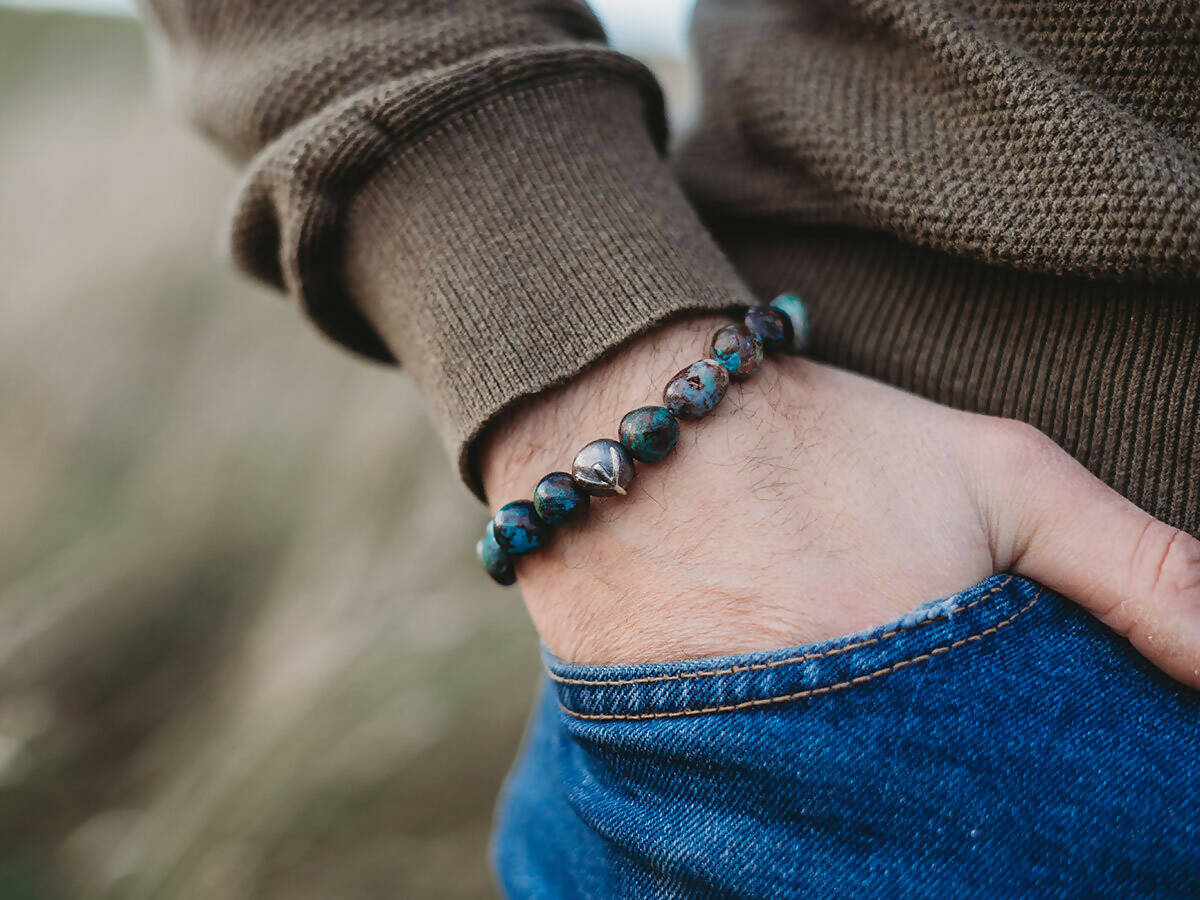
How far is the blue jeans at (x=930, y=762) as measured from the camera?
0.66 meters

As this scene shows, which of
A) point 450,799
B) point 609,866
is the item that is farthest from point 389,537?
point 609,866

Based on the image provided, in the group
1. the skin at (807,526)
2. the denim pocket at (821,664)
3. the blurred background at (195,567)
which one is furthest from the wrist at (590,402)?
the blurred background at (195,567)

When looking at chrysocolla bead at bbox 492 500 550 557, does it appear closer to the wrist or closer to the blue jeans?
the wrist

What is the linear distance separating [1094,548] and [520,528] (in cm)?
55

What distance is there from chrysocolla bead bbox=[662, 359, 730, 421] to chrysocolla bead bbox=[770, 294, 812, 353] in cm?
13

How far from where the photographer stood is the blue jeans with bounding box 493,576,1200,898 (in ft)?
2.18

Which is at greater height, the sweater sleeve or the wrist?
the sweater sleeve

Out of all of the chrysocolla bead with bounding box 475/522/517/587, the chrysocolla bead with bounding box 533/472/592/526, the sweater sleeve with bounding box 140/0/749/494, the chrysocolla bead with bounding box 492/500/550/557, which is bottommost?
the chrysocolla bead with bounding box 475/522/517/587

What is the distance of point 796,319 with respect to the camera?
949 mm

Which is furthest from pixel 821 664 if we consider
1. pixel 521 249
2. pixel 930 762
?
pixel 521 249

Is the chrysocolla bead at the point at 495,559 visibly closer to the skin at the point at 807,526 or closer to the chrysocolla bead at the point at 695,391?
the skin at the point at 807,526

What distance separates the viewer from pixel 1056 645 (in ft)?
2.40

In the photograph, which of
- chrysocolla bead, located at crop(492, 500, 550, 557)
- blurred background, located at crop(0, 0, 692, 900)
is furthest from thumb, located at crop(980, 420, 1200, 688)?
blurred background, located at crop(0, 0, 692, 900)

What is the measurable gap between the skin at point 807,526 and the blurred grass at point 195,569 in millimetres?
1186
